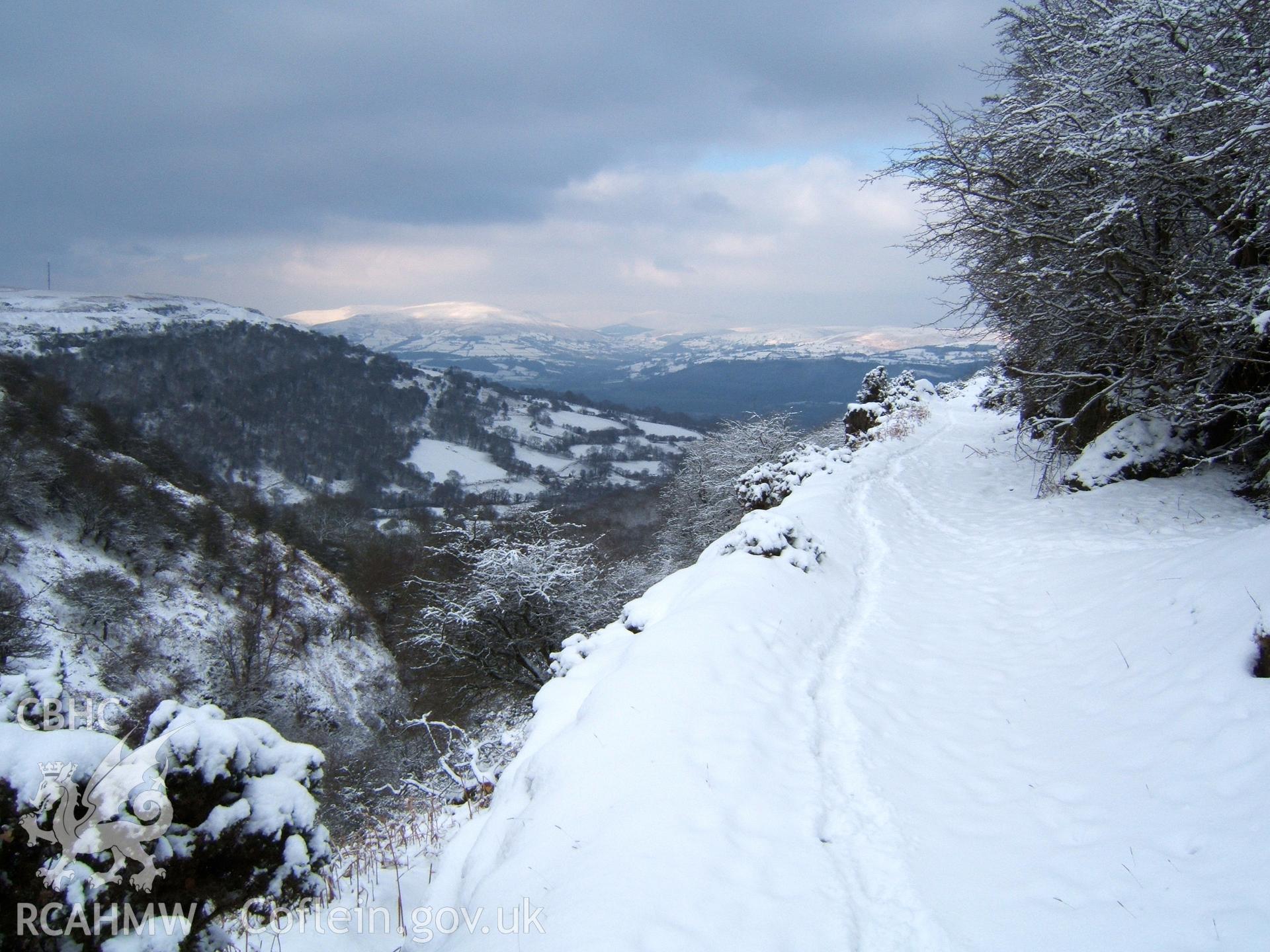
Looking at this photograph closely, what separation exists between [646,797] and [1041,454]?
13.6 meters

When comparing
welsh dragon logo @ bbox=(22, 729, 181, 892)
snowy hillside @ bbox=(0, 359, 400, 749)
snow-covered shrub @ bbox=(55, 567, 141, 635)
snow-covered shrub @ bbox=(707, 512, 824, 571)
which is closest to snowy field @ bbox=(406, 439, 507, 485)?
snowy hillside @ bbox=(0, 359, 400, 749)

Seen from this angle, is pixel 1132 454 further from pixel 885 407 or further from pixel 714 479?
pixel 714 479

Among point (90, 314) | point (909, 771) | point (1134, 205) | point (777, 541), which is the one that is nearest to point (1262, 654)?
point (909, 771)

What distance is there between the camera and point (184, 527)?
41.0 meters

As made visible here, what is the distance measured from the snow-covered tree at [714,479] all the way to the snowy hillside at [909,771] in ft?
62.7

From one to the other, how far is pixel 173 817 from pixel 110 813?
0.33 metres

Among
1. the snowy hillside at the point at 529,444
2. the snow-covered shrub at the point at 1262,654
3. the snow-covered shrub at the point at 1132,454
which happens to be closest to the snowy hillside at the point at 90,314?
the snowy hillside at the point at 529,444

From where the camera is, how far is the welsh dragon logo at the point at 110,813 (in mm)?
3092

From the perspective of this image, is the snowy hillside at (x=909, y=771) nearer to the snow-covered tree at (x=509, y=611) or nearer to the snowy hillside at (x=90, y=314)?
the snow-covered tree at (x=509, y=611)

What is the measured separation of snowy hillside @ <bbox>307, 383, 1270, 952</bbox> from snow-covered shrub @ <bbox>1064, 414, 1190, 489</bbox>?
1.77 metres

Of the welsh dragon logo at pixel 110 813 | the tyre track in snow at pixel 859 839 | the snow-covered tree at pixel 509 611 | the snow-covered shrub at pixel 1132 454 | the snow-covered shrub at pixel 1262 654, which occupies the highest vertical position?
the snow-covered shrub at pixel 1132 454

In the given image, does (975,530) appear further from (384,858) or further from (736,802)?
(384,858)

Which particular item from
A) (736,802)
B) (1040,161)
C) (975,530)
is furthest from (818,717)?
(1040,161)

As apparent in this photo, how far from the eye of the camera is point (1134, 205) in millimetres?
8195
